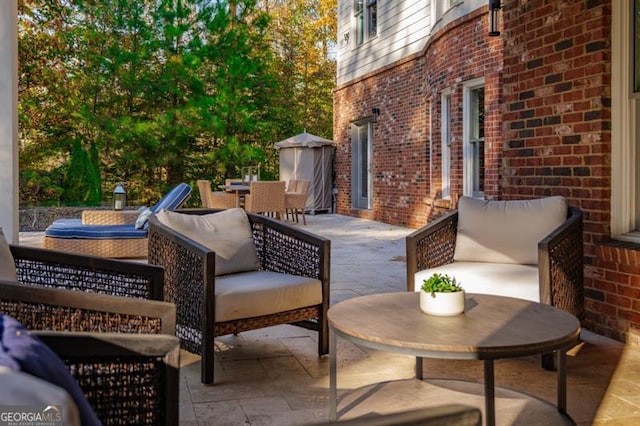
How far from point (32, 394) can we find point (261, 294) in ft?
7.68

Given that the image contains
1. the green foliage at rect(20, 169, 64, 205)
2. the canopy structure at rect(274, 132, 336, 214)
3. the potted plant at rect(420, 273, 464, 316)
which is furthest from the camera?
the canopy structure at rect(274, 132, 336, 214)

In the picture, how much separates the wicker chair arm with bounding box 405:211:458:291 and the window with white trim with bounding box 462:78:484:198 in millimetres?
4981

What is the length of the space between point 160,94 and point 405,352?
15155mm

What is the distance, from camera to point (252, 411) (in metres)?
2.74

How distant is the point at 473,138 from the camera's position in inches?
356

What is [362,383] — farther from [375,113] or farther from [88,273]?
[375,113]

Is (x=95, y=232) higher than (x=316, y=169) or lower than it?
lower

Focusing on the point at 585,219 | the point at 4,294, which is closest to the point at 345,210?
the point at 585,219

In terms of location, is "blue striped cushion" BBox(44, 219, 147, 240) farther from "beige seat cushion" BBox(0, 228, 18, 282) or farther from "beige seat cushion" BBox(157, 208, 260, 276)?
"beige seat cushion" BBox(0, 228, 18, 282)

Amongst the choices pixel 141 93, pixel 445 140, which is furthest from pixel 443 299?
pixel 141 93

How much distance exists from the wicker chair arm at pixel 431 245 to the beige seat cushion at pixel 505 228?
0.17 feet

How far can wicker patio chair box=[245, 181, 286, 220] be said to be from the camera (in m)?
11.2

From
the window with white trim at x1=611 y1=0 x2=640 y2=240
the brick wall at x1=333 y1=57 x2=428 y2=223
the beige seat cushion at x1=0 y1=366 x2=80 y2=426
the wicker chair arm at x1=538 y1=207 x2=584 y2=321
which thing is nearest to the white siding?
the brick wall at x1=333 y1=57 x2=428 y2=223

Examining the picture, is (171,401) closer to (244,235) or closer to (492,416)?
(492,416)
